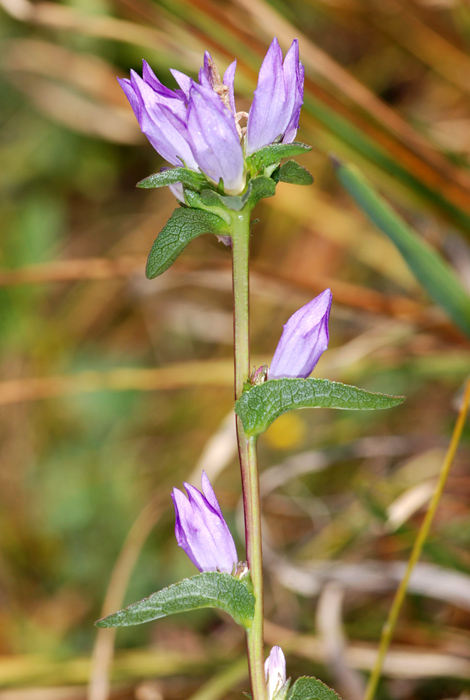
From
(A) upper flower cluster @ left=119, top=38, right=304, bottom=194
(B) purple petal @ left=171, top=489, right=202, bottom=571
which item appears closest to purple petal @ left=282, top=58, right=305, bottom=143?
(A) upper flower cluster @ left=119, top=38, right=304, bottom=194

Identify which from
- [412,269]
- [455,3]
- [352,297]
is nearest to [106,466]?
[352,297]

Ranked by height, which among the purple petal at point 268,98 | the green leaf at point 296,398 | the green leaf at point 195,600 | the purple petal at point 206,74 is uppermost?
the purple petal at point 206,74

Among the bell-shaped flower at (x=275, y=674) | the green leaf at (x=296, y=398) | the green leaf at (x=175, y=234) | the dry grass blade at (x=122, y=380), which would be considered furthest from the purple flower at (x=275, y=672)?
the dry grass blade at (x=122, y=380)

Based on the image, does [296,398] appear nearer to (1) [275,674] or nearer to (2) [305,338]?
Answer: (2) [305,338]

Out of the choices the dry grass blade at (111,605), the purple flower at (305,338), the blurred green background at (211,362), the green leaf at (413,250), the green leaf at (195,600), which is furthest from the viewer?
the blurred green background at (211,362)

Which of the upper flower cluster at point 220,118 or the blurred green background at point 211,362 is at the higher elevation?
the blurred green background at point 211,362

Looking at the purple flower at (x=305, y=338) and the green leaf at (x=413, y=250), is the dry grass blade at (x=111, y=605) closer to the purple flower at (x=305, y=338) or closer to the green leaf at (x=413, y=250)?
the green leaf at (x=413, y=250)
